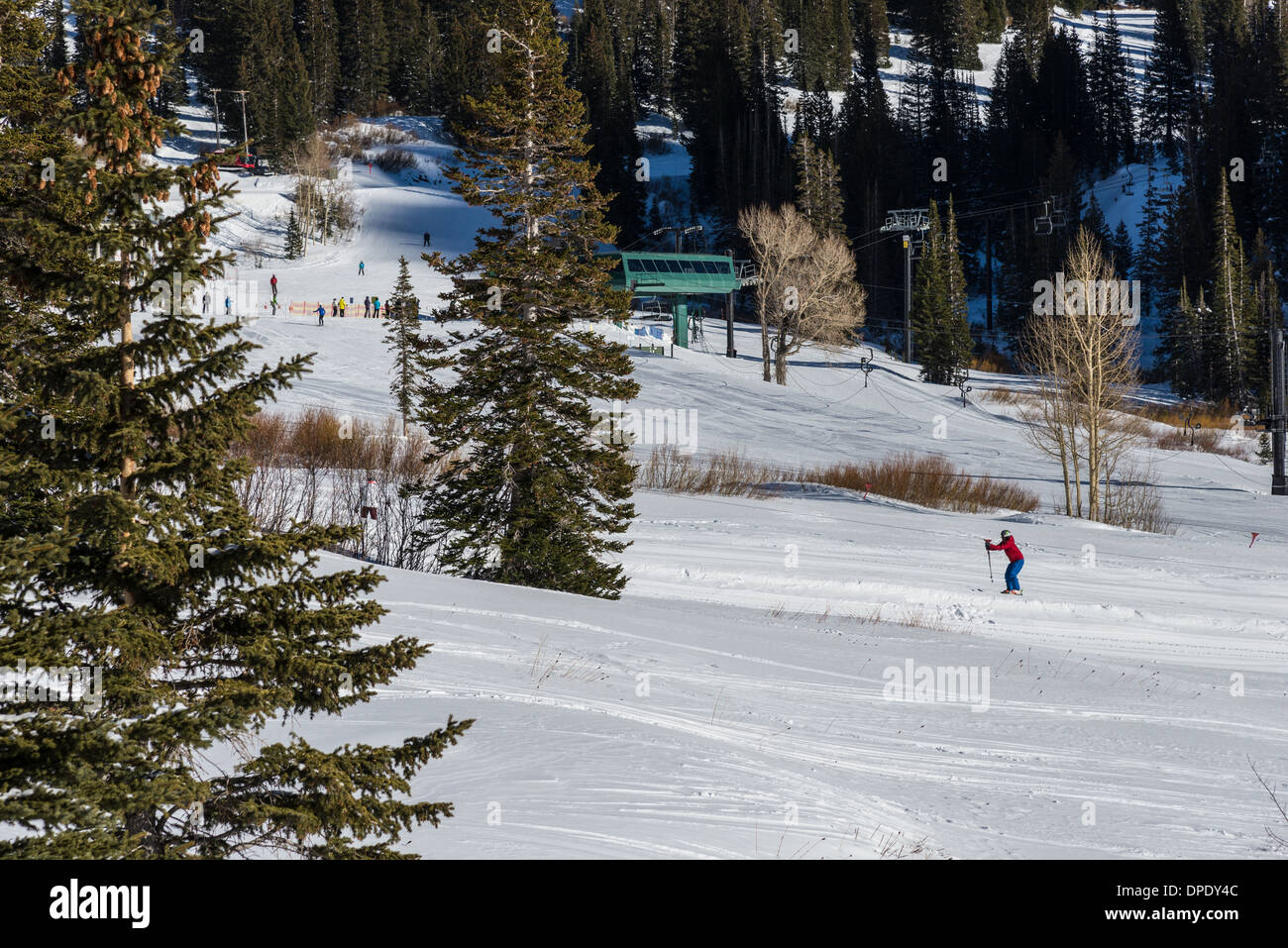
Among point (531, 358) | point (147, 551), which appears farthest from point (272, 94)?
point (147, 551)

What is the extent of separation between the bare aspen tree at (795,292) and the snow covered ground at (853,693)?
24.5 meters

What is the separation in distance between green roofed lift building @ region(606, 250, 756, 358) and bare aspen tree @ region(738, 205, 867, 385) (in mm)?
2518

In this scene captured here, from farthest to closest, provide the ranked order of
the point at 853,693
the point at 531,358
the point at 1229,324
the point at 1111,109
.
Answer: the point at 1111,109 → the point at 1229,324 → the point at 531,358 → the point at 853,693

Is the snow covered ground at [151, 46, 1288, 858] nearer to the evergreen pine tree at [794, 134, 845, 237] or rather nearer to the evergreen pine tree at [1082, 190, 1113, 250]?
the evergreen pine tree at [794, 134, 845, 237]

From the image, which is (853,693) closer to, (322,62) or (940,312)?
(940,312)

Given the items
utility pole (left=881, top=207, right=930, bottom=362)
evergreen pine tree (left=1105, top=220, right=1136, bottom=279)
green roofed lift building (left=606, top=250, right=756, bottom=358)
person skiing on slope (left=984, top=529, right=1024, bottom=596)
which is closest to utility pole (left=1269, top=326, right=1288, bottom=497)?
person skiing on slope (left=984, top=529, right=1024, bottom=596)

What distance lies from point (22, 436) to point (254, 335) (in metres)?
40.7

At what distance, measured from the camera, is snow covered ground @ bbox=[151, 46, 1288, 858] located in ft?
25.6

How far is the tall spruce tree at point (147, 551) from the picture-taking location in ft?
13.6

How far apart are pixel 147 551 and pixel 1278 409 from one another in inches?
1530

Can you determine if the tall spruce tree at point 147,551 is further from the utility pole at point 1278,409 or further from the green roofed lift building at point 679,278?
the green roofed lift building at point 679,278

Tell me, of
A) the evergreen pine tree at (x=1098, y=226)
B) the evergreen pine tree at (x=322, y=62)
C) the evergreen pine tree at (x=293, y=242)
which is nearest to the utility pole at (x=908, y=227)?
the evergreen pine tree at (x=1098, y=226)

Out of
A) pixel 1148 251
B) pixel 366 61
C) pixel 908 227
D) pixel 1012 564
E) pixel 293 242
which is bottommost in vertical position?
pixel 1012 564

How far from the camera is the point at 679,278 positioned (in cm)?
5697
